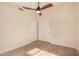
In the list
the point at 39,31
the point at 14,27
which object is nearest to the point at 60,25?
the point at 39,31

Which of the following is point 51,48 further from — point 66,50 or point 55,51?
point 66,50

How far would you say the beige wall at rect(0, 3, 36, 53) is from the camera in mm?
2408

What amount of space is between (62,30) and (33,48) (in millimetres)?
977

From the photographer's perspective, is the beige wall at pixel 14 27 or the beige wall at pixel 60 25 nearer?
the beige wall at pixel 60 25

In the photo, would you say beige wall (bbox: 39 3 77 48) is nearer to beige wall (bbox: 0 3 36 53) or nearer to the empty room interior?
the empty room interior

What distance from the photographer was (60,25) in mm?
2555

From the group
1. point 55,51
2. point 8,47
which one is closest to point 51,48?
point 55,51

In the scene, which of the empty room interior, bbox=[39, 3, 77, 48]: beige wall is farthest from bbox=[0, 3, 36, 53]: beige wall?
bbox=[39, 3, 77, 48]: beige wall

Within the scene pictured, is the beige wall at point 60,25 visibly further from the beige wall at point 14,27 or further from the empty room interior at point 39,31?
the beige wall at point 14,27

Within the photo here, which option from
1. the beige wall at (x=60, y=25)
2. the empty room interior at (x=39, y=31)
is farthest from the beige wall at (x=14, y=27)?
the beige wall at (x=60, y=25)

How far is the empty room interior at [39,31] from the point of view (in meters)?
2.23

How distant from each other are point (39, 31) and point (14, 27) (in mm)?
1022

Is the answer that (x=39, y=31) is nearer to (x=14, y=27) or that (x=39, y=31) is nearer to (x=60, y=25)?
(x=60, y=25)

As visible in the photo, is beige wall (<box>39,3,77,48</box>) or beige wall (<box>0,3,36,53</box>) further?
beige wall (<box>0,3,36,53</box>)
